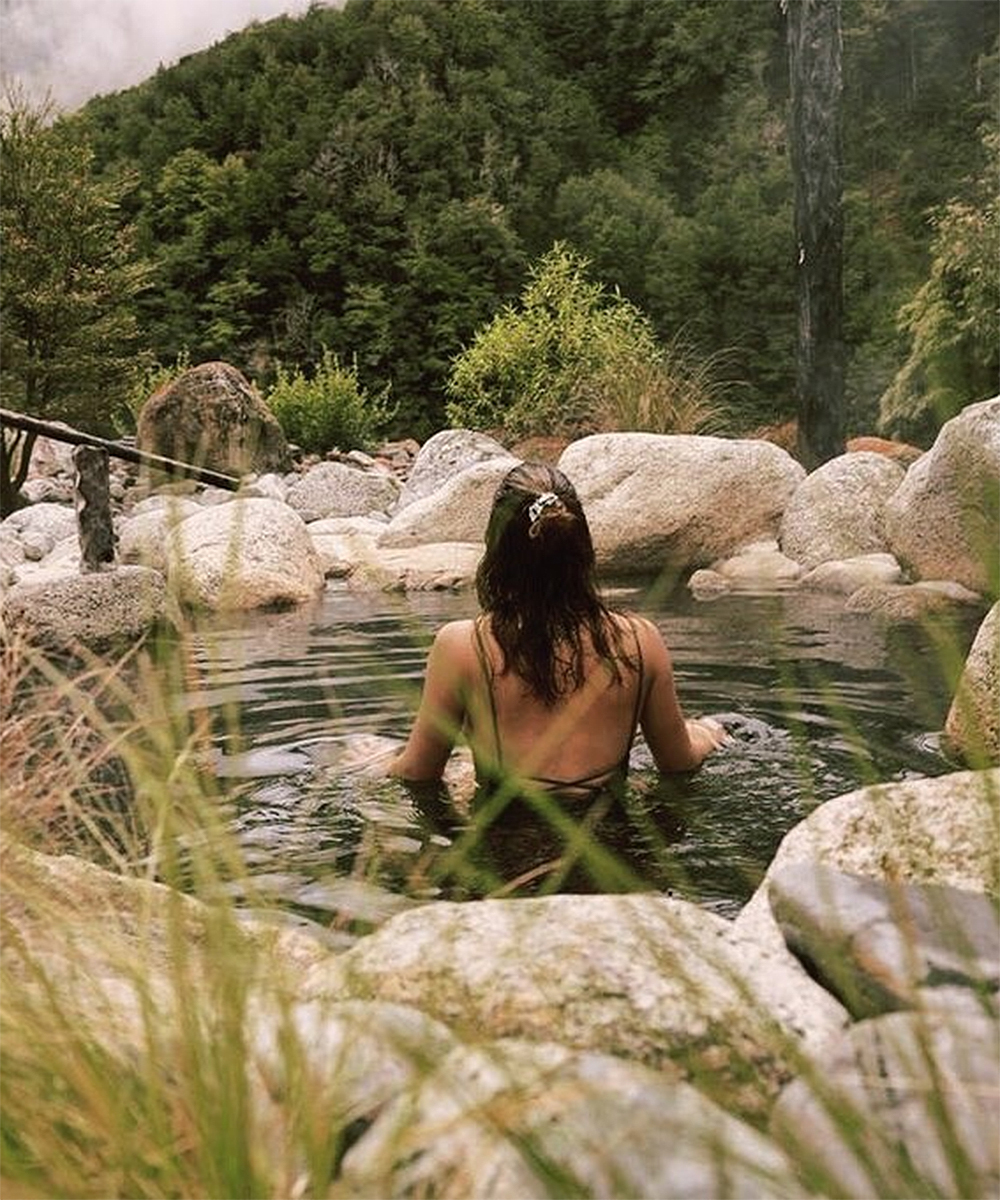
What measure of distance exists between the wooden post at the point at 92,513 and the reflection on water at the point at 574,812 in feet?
5.45

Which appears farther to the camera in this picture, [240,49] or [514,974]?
[240,49]

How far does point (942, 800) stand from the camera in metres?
2.69

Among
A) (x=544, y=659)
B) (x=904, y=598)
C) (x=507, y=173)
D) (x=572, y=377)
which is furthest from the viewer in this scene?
(x=507, y=173)

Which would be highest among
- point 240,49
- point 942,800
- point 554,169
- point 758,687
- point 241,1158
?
point 240,49

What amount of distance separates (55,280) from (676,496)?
12.9 meters

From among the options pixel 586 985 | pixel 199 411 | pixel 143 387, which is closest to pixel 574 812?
pixel 586 985

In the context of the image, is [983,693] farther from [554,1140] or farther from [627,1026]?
[554,1140]

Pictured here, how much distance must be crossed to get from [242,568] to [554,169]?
82.9ft

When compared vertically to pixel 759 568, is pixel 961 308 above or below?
above

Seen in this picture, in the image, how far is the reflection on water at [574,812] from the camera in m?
3.46

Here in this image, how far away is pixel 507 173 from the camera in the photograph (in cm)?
3225

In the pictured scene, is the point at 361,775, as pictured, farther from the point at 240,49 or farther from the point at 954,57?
the point at 954,57

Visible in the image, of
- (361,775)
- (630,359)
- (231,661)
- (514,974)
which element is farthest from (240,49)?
(514,974)

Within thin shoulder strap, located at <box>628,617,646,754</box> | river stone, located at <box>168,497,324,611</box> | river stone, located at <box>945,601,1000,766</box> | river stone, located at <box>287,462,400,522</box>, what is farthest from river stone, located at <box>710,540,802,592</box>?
river stone, located at <box>287,462,400,522</box>
